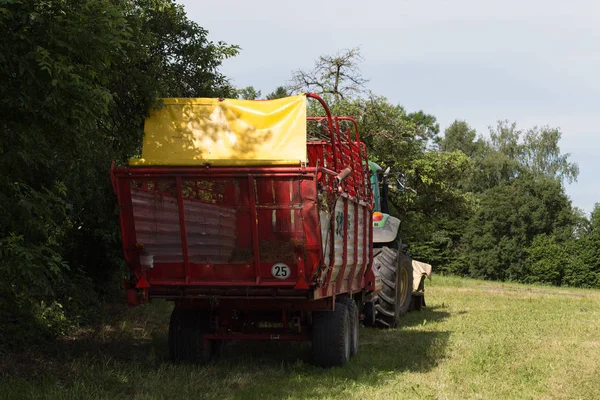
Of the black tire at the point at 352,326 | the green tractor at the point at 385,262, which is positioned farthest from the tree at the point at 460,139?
the black tire at the point at 352,326

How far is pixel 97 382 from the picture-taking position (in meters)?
7.83

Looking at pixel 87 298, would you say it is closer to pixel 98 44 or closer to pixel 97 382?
pixel 97 382

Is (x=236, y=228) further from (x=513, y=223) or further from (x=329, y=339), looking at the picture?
(x=513, y=223)

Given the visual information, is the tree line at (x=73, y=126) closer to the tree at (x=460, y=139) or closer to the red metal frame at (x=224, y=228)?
the red metal frame at (x=224, y=228)

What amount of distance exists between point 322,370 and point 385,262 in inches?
207

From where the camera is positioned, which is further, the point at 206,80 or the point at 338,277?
the point at 206,80

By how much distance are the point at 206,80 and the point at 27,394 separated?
6735 millimetres

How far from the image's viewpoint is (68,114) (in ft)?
24.6

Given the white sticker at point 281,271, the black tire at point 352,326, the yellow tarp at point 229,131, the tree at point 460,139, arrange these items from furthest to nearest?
1. the tree at point 460,139
2. the black tire at point 352,326
3. the yellow tarp at point 229,131
4. the white sticker at point 281,271

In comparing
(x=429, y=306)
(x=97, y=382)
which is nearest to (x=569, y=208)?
(x=429, y=306)

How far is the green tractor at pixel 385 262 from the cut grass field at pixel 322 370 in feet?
1.34

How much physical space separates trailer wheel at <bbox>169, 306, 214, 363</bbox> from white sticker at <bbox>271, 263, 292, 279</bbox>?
4.87ft

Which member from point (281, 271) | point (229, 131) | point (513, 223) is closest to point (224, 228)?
point (281, 271)

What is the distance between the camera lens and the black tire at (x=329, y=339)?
9.35m
